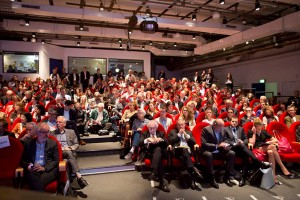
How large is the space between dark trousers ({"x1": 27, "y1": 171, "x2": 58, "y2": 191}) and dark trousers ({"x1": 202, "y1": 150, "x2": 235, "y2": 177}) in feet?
7.71

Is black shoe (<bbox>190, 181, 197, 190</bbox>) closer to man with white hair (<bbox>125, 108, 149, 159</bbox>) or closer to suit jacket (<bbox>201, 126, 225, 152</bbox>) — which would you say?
suit jacket (<bbox>201, 126, 225, 152</bbox>)

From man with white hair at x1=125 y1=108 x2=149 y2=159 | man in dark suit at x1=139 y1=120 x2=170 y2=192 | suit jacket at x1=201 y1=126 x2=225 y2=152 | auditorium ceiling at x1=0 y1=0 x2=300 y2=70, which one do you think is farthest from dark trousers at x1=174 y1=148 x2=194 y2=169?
auditorium ceiling at x1=0 y1=0 x2=300 y2=70

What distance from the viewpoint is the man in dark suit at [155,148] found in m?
3.94

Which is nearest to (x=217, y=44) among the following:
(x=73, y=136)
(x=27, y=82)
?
(x=27, y=82)

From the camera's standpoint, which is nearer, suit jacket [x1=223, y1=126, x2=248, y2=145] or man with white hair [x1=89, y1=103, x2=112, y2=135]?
suit jacket [x1=223, y1=126, x2=248, y2=145]

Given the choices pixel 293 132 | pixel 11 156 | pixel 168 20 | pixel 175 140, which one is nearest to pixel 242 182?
pixel 175 140

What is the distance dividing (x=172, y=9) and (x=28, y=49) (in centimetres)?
771

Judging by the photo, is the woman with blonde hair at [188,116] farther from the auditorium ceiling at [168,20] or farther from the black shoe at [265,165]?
the auditorium ceiling at [168,20]

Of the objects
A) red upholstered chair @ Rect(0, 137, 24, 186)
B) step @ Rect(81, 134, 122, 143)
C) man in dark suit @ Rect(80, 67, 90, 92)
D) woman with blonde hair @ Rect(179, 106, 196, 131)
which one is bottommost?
step @ Rect(81, 134, 122, 143)

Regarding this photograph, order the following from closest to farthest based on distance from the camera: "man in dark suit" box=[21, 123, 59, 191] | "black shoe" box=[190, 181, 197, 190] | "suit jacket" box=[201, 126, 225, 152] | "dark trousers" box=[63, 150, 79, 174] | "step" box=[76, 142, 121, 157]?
1. "man in dark suit" box=[21, 123, 59, 191]
2. "dark trousers" box=[63, 150, 79, 174]
3. "black shoe" box=[190, 181, 197, 190]
4. "suit jacket" box=[201, 126, 225, 152]
5. "step" box=[76, 142, 121, 157]

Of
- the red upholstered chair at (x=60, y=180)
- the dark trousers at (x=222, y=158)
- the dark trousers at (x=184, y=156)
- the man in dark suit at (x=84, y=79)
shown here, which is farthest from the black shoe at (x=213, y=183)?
the man in dark suit at (x=84, y=79)

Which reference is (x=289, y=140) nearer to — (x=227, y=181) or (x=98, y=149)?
(x=227, y=181)

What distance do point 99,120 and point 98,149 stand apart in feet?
4.56

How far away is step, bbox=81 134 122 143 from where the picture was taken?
18.5 feet
